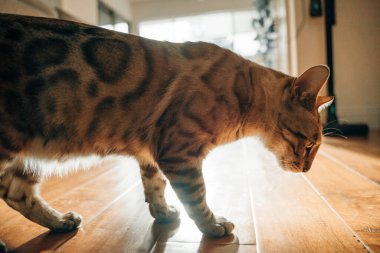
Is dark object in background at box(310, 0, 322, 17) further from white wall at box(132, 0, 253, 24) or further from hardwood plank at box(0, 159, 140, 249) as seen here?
white wall at box(132, 0, 253, 24)

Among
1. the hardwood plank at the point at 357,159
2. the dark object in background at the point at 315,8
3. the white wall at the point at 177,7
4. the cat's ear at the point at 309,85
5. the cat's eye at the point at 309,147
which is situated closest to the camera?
the cat's ear at the point at 309,85

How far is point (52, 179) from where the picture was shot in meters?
1.99

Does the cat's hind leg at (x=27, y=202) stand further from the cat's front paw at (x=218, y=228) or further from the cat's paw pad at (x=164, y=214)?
the cat's front paw at (x=218, y=228)

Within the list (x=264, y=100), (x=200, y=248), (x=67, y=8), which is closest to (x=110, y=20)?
(x=67, y=8)

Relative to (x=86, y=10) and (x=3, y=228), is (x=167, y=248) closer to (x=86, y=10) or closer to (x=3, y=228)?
(x=3, y=228)

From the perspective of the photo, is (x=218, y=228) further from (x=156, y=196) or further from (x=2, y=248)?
(x=2, y=248)

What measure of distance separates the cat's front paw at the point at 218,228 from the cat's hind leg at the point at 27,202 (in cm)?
47

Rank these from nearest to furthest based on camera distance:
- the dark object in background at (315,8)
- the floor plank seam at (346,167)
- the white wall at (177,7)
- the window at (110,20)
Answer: the floor plank seam at (346,167)
the dark object in background at (315,8)
the window at (110,20)
the white wall at (177,7)

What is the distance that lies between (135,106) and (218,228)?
502mm

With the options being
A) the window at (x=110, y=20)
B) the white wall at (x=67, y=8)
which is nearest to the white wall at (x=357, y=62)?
the white wall at (x=67, y=8)

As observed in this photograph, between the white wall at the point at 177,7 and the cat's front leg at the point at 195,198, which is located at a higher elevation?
the white wall at the point at 177,7

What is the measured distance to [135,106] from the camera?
1166 millimetres

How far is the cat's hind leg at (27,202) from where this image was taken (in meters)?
1.21

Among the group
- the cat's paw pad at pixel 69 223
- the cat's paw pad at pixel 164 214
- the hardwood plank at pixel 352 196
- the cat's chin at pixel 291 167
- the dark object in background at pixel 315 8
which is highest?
the dark object in background at pixel 315 8
